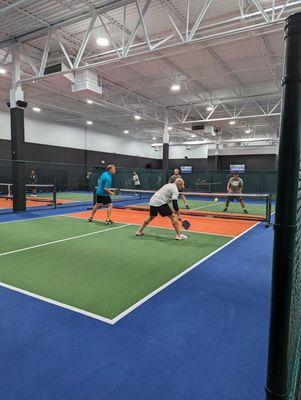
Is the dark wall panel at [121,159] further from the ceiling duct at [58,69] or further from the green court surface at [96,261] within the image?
the green court surface at [96,261]

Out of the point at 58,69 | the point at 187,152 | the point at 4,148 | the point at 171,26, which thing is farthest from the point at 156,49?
the point at 187,152

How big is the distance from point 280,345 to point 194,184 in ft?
78.8

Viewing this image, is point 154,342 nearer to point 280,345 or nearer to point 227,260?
point 280,345

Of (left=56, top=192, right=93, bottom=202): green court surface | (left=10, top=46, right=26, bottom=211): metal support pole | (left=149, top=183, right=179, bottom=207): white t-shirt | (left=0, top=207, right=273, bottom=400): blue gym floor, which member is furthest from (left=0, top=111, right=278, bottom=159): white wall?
(left=0, top=207, right=273, bottom=400): blue gym floor

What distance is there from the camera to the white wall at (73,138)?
989 inches

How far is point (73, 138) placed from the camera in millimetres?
29312

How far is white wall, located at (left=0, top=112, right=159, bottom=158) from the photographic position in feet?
82.4

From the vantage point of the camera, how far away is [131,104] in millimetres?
21359

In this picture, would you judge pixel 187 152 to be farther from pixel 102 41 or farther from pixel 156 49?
pixel 156 49

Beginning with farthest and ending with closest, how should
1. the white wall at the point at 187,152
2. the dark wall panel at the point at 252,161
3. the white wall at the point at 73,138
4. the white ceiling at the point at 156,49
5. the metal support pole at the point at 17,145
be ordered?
the white wall at the point at 187,152 < the dark wall panel at the point at 252,161 < the white wall at the point at 73,138 < the metal support pole at the point at 17,145 < the white ceiling at the point at 156,49

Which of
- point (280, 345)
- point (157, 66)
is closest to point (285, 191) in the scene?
point (280, 345)

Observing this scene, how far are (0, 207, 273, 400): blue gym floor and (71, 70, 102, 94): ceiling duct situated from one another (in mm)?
8985

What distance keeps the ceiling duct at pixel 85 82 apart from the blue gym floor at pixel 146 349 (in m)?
8.98

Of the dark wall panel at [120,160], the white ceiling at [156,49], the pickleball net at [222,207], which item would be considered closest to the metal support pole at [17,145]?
the white ceiling at [156,49]
